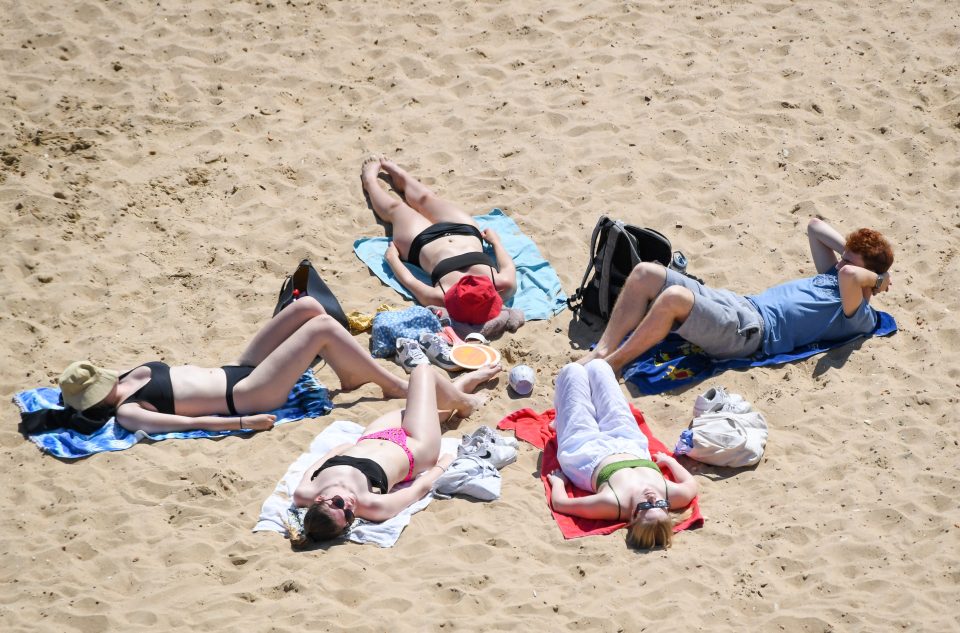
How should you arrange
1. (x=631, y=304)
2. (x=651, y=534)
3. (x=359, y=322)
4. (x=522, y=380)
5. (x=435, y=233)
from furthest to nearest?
(x=435, y=233) < (x=359, y=322) < (x=631, y=304) < (x=522, y=380) < (x=651, y=534)

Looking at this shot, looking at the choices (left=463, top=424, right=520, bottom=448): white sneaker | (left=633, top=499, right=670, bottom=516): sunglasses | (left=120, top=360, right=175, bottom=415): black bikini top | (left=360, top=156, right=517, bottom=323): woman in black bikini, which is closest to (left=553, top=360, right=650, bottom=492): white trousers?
(left=463, top=424, right=520, bottom=448): white sneaker

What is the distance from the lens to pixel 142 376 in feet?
21.7

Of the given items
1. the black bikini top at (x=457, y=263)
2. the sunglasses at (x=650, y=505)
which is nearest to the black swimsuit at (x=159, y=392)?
the black bikini top at (x=457, y=263)

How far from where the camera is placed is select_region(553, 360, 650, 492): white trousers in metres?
6.21

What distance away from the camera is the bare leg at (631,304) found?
286 inches

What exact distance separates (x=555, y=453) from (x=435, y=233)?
7.98ft

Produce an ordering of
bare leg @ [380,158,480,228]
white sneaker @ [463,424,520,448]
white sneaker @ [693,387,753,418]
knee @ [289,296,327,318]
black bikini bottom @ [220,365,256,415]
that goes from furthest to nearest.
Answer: bare leg @ [380,158,480,228] < knee @ [289,296,327,318] < black bikini bottom @ [220,365,256,415] < white sneaker @ [693,387,753,418] < white sneaker @ [463,424,520,448]

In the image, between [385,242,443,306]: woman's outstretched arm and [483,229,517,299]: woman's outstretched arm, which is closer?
[385,242,443,306]: woman's outstretched arm

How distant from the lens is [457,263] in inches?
315

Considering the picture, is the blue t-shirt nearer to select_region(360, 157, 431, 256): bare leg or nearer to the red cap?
the red cap

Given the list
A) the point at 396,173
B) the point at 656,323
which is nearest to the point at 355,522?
the point at 656,323

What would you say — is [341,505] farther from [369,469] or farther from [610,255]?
[610,255]

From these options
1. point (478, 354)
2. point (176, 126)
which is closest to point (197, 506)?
point (478, 354)

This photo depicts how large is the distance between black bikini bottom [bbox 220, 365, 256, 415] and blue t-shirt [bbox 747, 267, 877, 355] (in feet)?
11.4
